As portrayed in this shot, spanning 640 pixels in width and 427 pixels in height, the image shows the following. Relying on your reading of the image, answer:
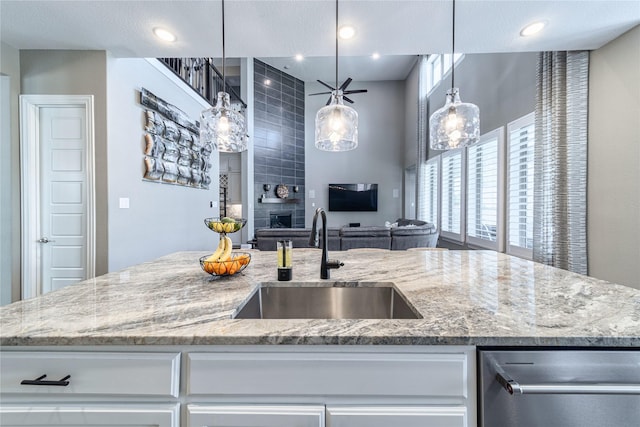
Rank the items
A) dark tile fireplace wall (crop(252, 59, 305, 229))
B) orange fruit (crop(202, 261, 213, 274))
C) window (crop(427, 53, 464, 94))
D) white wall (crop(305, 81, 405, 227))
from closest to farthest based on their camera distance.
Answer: orange fruit (crop(202, 261, 213, 274)) → window (crop(427, 53, 464, 94)) → dark tile fireplace wall (crop(252, 59, 305, 229)) → white wall (crop(305, 81, 405, 227))

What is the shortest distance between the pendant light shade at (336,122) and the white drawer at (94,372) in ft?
5.19

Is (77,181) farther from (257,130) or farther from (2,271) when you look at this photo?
(257,130)

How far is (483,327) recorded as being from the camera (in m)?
0.76

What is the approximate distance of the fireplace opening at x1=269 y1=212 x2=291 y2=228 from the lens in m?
6.70

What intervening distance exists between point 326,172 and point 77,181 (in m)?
5.50

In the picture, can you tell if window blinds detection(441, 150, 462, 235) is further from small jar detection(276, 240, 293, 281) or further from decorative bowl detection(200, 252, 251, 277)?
decorative bowl detection(200, 252, 251, 277)

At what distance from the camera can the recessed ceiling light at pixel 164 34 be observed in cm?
222

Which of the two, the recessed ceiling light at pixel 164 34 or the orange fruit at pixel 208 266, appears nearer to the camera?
the orange fruit at pixel 208 266

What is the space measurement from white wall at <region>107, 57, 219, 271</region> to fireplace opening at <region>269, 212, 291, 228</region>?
9.56 feet

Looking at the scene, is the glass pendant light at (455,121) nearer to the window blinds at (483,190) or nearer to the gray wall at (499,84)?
the gray wall at (499,84)

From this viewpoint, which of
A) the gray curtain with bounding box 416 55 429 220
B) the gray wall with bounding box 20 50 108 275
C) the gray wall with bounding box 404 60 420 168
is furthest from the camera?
the gray wall with bounding box 404 60 420 168

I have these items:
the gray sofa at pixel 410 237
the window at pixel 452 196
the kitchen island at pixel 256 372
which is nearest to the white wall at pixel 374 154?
the window at pixel 452 196

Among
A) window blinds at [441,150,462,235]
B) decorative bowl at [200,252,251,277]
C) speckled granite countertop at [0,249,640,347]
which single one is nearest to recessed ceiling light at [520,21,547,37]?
speckled granite countertop at [0,249,640,347]

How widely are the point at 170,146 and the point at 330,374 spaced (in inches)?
142
